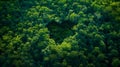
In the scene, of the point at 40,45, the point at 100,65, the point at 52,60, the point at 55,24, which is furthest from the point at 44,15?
the point at 100,65

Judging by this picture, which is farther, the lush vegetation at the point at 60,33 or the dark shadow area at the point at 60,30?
the dark shadow area at the point at 60,30

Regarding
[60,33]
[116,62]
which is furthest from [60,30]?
[116,62]

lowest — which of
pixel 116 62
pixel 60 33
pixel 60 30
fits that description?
pixel 116 62

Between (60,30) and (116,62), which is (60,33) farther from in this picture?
(116,62)

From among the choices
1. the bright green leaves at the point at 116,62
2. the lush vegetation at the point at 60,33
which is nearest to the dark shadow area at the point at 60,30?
the lush vegetation at the point at 60,33

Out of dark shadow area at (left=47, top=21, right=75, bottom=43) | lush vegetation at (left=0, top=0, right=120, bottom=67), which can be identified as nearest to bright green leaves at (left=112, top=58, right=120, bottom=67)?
lush vegetation at (left=0, top=0, right=120, bottom=67)

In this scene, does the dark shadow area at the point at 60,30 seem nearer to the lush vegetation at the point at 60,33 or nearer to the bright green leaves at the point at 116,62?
the lush vegetation at the point at 60,33

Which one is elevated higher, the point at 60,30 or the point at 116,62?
the point at 60,30

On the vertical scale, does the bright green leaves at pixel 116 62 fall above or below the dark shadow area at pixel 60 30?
below

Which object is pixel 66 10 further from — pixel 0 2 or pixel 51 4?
pixel 0 2
